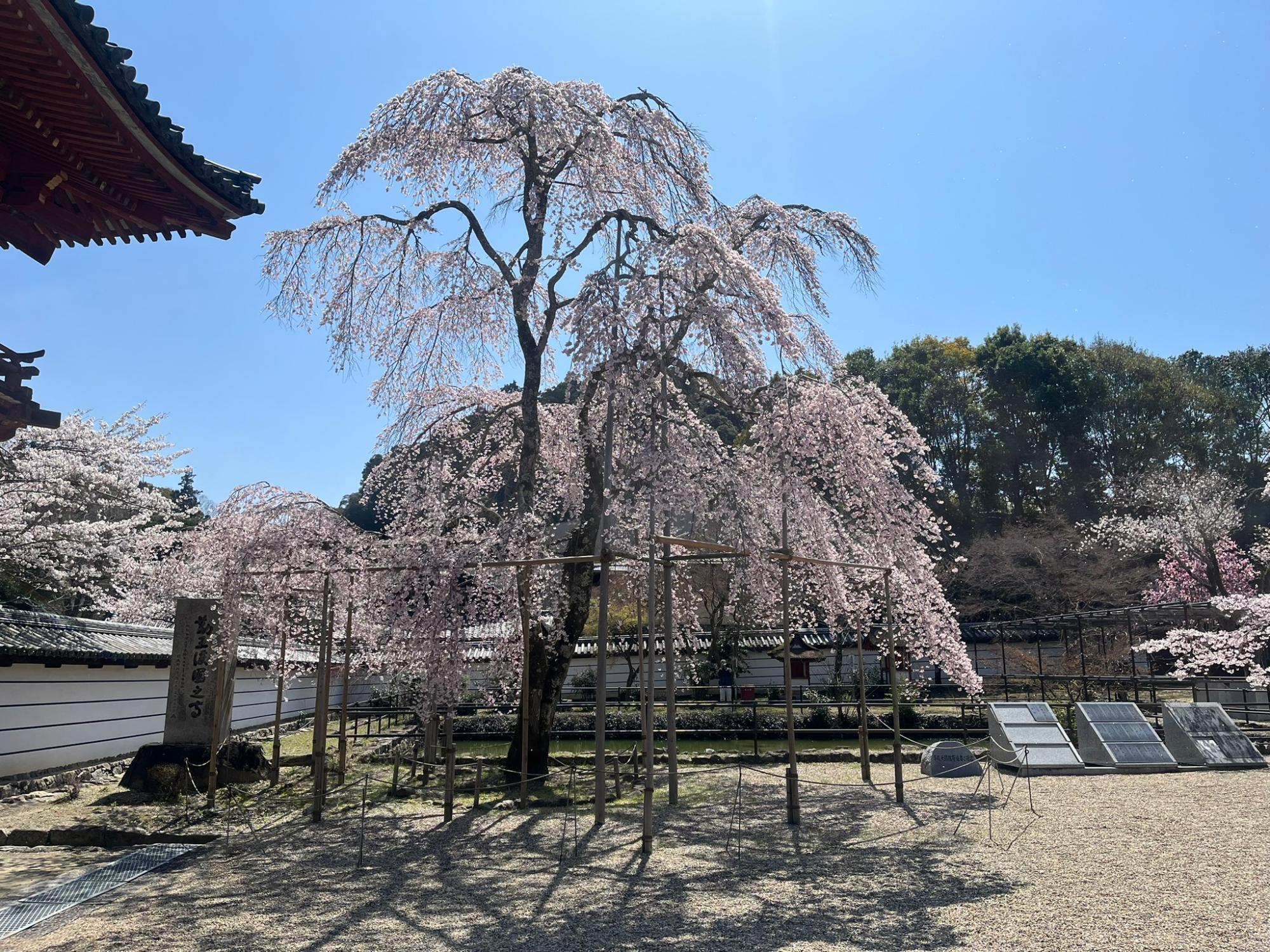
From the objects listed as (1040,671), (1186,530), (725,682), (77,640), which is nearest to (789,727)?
(77,640)

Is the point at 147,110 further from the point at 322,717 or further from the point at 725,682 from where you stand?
the point at 725,682

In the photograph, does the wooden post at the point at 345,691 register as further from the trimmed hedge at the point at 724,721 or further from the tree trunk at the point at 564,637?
the trimmed hedge at the point at 724,721

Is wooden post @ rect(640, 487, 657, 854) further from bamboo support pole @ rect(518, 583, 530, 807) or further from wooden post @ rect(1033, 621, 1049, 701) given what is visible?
wooden post @ rect(1033, 621, 1049, 701)

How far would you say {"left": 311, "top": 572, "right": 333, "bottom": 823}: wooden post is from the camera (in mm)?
9977

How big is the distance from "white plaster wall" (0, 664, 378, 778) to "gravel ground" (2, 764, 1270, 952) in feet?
17.5

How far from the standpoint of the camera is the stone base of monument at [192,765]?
37.8ft

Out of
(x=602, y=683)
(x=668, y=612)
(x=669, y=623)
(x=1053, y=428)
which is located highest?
(x=1053, y=428)

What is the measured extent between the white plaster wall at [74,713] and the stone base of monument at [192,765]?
4.75ft

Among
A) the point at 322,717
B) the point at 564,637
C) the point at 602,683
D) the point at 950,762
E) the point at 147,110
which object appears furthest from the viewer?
the point at 950,762

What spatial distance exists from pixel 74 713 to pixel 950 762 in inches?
537

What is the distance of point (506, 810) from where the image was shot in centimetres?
1053

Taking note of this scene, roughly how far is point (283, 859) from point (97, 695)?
8.26 m

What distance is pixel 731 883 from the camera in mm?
7016

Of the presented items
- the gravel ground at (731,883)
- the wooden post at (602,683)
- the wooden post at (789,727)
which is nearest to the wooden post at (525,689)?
the gravel ground at (731,883)
